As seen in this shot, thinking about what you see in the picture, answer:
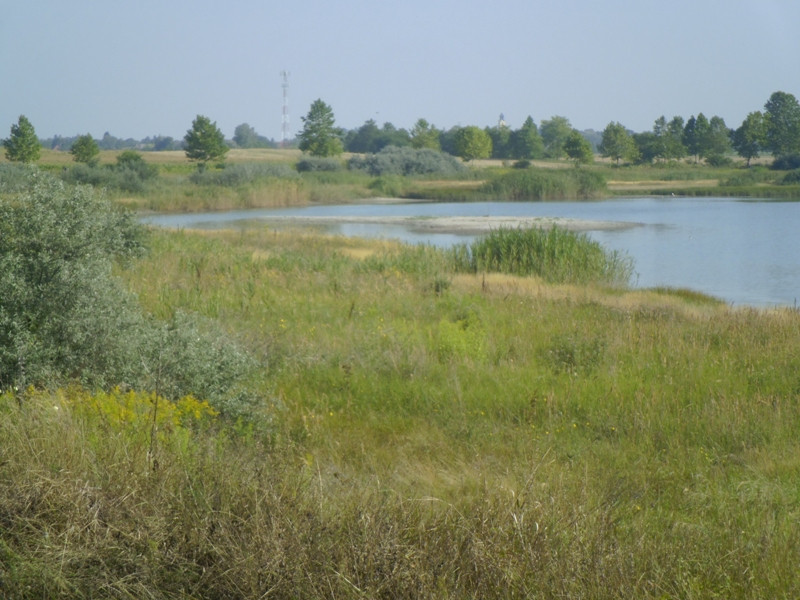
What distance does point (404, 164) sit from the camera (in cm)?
7838

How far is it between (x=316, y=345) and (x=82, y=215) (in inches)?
151

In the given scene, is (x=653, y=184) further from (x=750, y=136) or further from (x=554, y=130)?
(x=554, y=130)

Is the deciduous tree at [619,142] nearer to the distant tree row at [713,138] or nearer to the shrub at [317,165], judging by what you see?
the distant tree row at [713,138]

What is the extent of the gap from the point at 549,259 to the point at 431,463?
48.0 feet

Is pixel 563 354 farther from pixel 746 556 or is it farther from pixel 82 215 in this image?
pixel 746 556

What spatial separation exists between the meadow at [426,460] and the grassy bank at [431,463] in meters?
0.02

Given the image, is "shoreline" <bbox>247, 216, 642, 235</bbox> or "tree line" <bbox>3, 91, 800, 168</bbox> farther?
"tree line" <bbox>3, 91, 800, 168</bbox>

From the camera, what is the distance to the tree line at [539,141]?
7396 cm

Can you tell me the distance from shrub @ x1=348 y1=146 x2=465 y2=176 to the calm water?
18308 millimetres

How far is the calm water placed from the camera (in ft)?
79.8

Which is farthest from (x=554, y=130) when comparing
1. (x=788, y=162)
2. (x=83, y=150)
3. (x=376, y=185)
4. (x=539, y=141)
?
(x=83, y=150)

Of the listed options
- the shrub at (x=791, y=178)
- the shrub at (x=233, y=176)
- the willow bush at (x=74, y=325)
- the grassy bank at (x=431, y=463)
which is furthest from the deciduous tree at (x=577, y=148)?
the willow bush at (x=74, y=325)

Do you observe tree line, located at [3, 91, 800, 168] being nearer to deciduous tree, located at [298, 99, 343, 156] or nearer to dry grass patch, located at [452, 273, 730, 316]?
deciduous tree, located at [298, 99, 343, 156]

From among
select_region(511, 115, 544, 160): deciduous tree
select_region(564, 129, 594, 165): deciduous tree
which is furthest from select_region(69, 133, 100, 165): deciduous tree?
select_region(511, 115, 544, 160): deciduous tree
